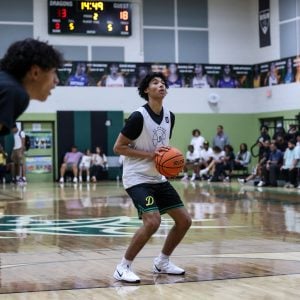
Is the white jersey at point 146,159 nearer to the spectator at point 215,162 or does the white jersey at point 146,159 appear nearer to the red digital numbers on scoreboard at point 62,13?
the spectator at point 215,162

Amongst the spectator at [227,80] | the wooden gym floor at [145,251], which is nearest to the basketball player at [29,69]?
the wooden gym floor at [145,251]

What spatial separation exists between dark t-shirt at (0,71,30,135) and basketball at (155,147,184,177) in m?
3.10

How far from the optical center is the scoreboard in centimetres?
2523

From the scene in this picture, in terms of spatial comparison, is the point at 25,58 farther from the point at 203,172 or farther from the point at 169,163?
the point at 203,172

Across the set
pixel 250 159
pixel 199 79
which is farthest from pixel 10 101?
pixel 199 79

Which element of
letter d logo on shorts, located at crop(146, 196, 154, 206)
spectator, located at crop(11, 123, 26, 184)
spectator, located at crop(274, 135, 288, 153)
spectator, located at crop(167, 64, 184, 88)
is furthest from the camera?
spectator, located at crop(167, 64, 184, 88)

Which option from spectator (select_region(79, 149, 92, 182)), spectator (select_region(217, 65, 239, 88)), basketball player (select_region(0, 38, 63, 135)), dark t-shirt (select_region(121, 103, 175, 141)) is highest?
spectator (select_region(217, 65, 239, 88))

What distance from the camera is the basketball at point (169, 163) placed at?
584cm

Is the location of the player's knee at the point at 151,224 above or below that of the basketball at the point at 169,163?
below

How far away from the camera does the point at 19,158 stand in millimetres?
24219

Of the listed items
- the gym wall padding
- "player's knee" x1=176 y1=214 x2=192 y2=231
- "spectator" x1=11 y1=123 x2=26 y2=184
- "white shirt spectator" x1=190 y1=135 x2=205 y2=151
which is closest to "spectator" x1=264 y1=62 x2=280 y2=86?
"white shirt spectator" x1=190 y1=135 x2=205 y2=151

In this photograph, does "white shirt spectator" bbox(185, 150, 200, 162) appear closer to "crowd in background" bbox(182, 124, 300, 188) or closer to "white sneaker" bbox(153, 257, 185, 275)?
"crowd in background" bbox(182, 124, 300, 188)

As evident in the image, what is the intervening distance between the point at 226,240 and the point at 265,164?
41.1 feet

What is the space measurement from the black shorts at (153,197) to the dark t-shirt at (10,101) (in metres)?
3.21
